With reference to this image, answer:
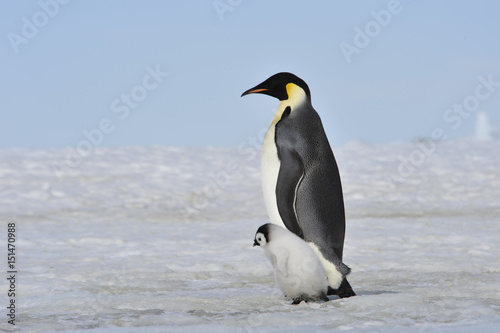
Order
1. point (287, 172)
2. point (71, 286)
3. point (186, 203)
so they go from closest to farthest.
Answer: point (287, 172), point (71, 286), point (186, 203)

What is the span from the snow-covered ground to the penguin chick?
94mm

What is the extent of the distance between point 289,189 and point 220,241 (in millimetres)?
2655

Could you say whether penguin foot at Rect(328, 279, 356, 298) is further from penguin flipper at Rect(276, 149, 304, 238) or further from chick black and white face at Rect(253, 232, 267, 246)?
chick black and white face at Rect(253, 232, 267, 246)

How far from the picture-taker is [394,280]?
164 inches

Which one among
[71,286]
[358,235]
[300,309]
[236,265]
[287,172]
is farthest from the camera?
[358,235]

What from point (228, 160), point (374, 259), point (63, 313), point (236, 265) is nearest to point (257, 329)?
point (63, 313)

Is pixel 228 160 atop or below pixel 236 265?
atop

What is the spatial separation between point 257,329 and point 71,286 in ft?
5.72

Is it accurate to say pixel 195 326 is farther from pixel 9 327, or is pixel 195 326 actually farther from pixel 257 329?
pixel 9 327

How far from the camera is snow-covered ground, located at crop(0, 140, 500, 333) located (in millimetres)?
2984

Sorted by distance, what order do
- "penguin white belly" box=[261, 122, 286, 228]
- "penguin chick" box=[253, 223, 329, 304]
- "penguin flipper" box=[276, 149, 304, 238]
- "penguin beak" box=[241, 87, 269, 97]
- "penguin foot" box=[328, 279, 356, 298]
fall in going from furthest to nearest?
1. "penguin beak" box=[241, 87, 269, 97]
2. "penguin white belly" box=[261, 122, 286, 228]
3. "penguin flipper" box=[276, 149, 304, 238]
4. "penguin foot" box=[328, 279, 356, 298]
5. "penguin chick" box=[253, 223, 329, 304]

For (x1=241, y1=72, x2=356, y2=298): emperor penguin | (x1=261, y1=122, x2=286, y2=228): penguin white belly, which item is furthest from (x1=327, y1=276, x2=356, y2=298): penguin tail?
(x1=261, y1=122, x2=286, y2=228): penguin white belly

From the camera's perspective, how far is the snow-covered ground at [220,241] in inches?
117

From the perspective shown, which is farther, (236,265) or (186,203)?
(186,203)
